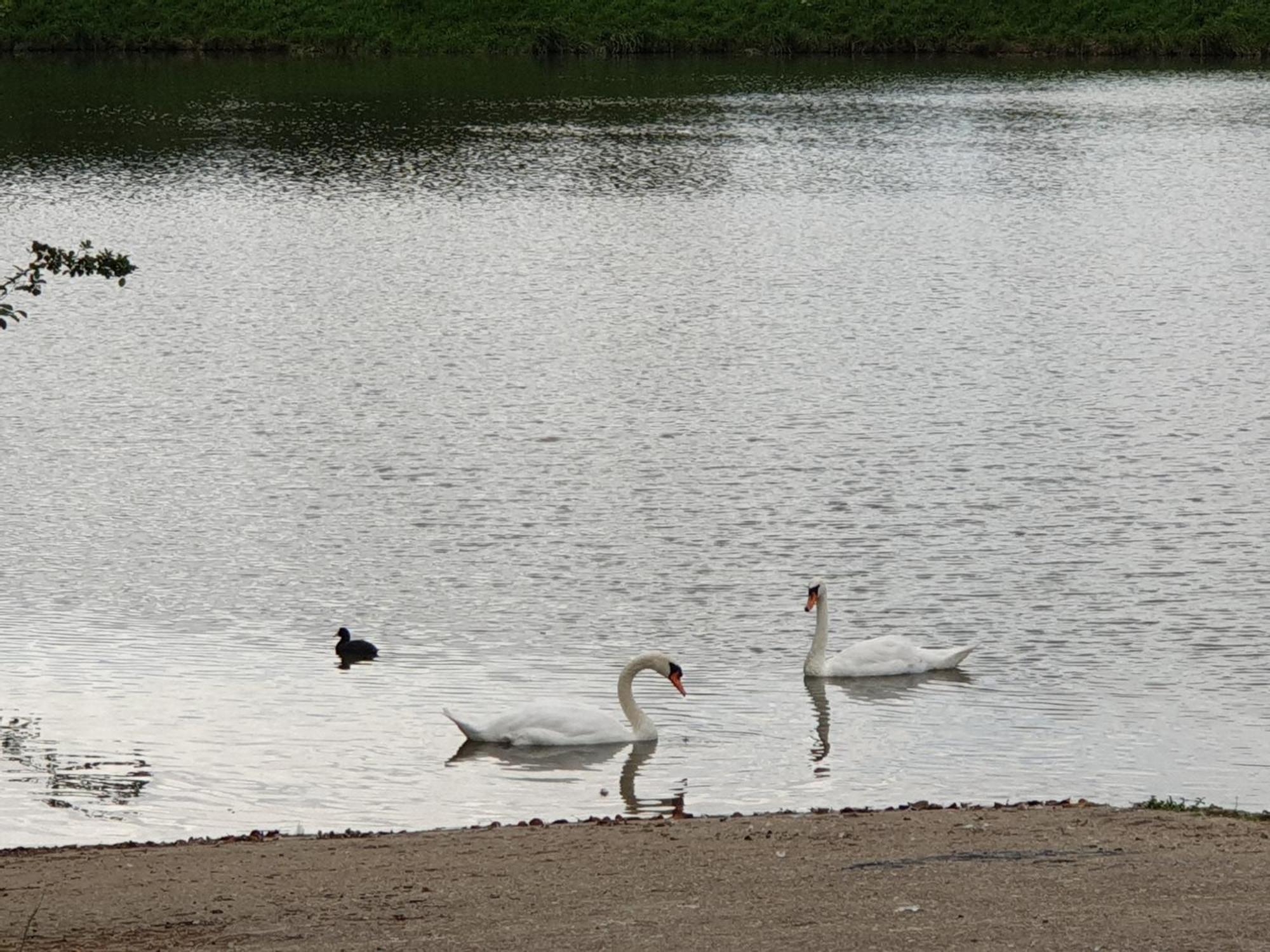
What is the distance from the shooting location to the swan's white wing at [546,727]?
16625mm

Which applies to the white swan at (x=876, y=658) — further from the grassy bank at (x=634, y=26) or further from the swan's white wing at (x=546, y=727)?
Answer: the grassy bank at (x=634, y=26)

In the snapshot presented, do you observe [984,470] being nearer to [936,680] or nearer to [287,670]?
[936,680]

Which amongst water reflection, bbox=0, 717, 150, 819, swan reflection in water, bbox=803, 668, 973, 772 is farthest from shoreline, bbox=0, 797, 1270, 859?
swan reflection in water, bbox=803, 668, 973, 772

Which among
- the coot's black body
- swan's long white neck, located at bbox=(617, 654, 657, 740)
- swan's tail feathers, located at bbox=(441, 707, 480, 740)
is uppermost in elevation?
the coot's black body

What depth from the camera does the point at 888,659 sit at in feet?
61.3

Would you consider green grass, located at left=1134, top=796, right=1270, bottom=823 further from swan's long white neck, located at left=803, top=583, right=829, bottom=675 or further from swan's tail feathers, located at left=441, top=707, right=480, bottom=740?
swan's tail feathers, located at left=441, top=707, right=480, bottom=740

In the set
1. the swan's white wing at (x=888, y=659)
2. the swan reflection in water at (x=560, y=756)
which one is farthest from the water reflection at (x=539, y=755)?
the swan's white wing at (x=888, y=659)

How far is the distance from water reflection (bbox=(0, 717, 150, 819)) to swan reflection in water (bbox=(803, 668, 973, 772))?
5.65 metres

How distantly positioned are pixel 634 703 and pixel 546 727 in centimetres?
82

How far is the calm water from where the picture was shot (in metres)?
16.7

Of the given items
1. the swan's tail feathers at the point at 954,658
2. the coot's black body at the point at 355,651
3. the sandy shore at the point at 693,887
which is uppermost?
the swan's tail feathers at the point at 954,658

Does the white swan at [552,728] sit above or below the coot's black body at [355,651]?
below

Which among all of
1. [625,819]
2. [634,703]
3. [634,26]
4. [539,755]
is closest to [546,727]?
[539,755]

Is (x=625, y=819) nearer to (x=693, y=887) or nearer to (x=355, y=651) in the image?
(x=693, y=887)
